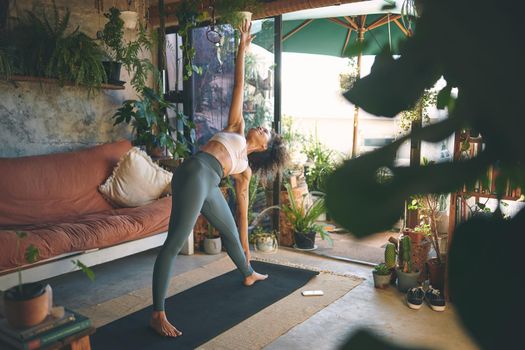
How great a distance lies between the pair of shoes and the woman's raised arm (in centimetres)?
158

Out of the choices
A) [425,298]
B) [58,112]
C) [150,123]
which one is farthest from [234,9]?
[425,298]

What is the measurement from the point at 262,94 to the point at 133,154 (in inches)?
54.9

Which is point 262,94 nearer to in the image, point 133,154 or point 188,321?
point 133,154

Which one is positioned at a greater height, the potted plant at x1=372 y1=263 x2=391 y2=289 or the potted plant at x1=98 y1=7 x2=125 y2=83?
the potted plant at x1=98 y1=7 x2=125 y2=83

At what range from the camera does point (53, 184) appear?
3.55 meters

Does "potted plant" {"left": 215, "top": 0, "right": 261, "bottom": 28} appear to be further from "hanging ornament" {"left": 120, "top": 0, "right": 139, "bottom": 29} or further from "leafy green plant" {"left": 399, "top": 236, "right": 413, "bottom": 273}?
"leafy green plant" {"left": 399, "top": 236, "right": 413, "bottom": 273}

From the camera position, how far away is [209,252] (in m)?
4.11

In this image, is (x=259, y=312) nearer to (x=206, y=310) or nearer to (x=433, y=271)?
(x=206, y=310)

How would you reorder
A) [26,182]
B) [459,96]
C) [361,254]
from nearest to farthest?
[459,96]
[26,182]
[361,254]

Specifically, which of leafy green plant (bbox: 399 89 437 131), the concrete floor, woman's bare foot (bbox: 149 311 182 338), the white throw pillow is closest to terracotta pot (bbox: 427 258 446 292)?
the concrete floor

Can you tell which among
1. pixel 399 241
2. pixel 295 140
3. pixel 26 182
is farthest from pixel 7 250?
pixel 295 140

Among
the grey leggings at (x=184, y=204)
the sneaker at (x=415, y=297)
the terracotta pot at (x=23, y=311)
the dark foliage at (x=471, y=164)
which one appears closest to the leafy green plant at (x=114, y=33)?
the grey leggings at (x=184, y=204)

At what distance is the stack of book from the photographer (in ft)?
5.57

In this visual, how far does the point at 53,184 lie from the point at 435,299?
290 centimetres
